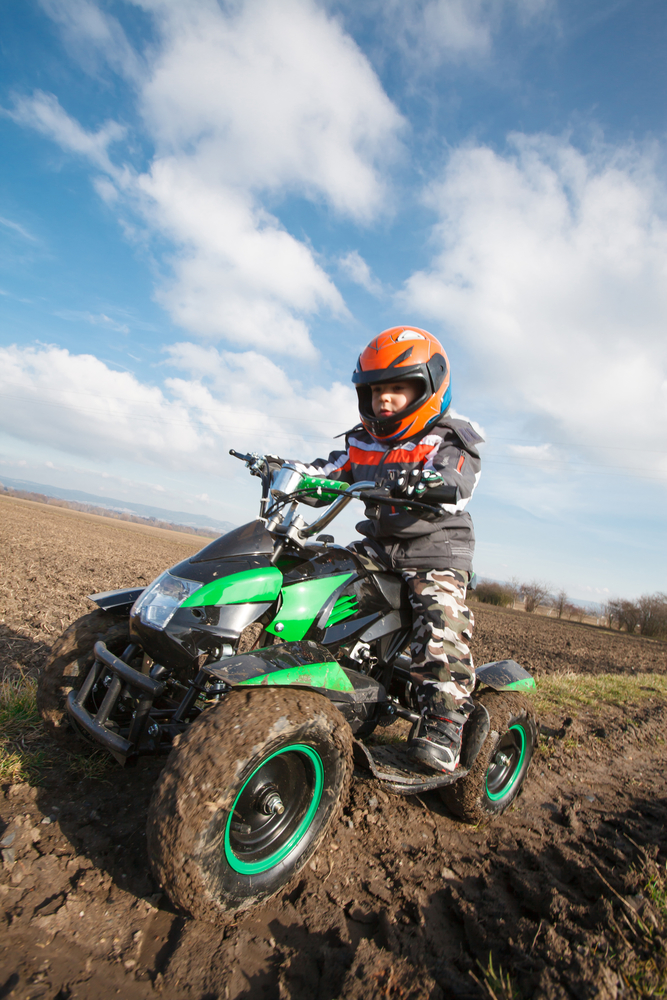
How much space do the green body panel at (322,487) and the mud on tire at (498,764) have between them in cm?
181

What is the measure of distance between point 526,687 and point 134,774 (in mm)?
2702

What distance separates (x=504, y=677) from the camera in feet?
11.6

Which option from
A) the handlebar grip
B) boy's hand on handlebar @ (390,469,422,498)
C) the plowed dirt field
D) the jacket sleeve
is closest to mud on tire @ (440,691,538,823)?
the plowed dirt field

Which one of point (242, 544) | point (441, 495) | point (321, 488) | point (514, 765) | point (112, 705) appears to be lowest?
point (514, 765)

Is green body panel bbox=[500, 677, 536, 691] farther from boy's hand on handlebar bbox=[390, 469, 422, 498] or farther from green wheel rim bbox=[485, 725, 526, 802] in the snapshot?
boy's hand on handlebar bbox=[390, 469, 422, 498]

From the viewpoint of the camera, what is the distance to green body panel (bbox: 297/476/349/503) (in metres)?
2.42

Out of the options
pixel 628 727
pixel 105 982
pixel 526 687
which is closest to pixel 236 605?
pixel 105 982

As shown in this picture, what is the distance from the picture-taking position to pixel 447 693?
2.83 m

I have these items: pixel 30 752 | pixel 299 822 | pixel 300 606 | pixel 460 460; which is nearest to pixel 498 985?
pixel 299 822

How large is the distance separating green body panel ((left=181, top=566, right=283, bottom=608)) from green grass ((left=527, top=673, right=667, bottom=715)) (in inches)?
160

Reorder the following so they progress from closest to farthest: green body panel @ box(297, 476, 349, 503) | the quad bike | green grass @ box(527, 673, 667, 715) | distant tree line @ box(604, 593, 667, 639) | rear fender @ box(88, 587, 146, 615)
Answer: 1. the quad bike
2. green body panel @ box(297, 476, 349, 503)
3. rear fender @ box(88, 587, 146, 615)
4. green grass @ box(527, 673, 667, 715)
5. distant tree line @ box(604, 593, 667, 639)

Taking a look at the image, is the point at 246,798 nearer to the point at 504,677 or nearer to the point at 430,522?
the point at 430,522

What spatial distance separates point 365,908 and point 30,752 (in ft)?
6.81

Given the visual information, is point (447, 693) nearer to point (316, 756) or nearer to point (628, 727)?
point (316, 756)
